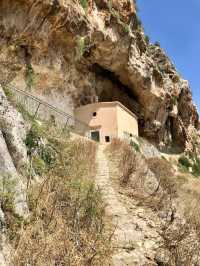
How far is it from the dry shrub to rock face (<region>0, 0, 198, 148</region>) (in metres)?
9.58

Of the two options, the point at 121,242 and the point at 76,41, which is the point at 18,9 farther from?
the point at 121,242

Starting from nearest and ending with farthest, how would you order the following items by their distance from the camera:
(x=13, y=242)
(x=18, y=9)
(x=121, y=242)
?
(x=13, y=242)
(x=121, y=242)
(x=18, y=9)

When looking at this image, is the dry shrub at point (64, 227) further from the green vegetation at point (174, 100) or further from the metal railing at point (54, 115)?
Result: the green vegetation at point (174, 100)

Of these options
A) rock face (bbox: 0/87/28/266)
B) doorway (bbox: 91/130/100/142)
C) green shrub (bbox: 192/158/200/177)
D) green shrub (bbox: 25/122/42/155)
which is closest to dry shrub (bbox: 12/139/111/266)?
rock face (bbox: 0/87/28/266)

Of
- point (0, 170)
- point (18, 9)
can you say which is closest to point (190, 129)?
point (18, 9)

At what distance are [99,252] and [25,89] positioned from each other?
54.3 ft

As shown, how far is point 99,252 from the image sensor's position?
514cm

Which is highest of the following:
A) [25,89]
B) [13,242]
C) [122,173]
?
[25,89]

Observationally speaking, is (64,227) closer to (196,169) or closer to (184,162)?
(184,162)

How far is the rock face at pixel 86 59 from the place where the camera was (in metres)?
19.6

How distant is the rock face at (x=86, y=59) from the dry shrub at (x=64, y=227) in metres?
9.58

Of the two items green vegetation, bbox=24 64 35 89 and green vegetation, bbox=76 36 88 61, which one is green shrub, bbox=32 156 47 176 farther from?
green vegetation, bbox=76 36 88 61

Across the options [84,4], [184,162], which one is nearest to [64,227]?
[84,4]

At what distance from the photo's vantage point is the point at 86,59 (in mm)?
24828
